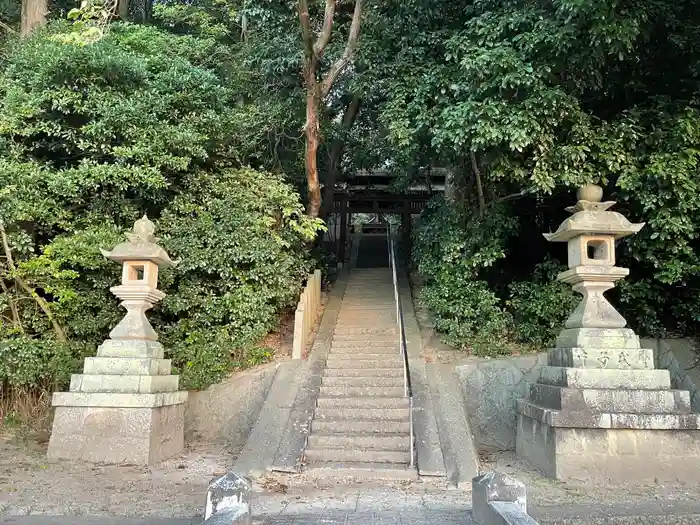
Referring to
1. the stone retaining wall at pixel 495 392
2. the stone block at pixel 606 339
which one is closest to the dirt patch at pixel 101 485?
the stone retaining wall at pixel 495 392

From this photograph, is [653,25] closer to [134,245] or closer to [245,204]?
[245,204]

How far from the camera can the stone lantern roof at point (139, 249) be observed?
7047 millimetres

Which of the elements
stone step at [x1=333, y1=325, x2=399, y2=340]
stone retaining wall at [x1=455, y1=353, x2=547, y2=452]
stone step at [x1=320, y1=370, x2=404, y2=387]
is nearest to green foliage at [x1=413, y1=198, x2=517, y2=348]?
stone retaining wall at [x1=455, y1=353, x2=547, y2=452]

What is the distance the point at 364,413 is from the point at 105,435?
3.15 m

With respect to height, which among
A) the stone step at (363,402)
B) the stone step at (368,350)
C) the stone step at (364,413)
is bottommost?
the stone step at (364,413)

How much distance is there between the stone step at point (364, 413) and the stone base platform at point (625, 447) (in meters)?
1.96

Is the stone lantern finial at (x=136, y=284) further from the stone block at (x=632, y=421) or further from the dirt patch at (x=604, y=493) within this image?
the stone block at (x=632, y=421)

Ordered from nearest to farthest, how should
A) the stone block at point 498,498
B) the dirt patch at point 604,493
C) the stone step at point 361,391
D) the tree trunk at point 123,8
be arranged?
1. the stone block at point 498,498
2. the dirt patch at point 604,493
3. the stone step at point 361,391
4. the tree trunk at point 123,8

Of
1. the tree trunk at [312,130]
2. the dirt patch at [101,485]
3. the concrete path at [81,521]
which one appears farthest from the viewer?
the tree trunk at [312,130]

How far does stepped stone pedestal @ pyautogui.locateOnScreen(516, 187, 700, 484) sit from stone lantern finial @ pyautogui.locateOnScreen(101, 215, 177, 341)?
4993mm

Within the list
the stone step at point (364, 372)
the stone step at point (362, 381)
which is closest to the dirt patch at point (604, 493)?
the stone step at point (362, 381)

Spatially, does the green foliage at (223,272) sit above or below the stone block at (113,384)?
above

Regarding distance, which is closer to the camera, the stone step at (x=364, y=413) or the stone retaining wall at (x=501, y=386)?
the stone step at (x=364, y=413)

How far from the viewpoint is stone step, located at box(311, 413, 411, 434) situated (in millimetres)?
6855
